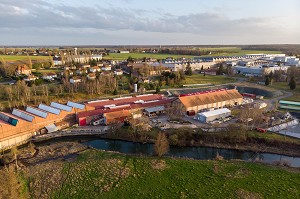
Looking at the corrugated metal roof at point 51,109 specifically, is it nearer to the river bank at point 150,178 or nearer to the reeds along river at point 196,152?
the reeds along river at point 196,152

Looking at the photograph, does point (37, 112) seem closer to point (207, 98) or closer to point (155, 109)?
point (155, 109)

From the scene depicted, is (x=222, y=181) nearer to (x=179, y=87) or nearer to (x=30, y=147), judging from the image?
(x=30, y=147)

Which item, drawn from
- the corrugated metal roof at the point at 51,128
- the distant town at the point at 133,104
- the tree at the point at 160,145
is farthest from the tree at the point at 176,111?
the corrugated metal roof at the point at 51,128

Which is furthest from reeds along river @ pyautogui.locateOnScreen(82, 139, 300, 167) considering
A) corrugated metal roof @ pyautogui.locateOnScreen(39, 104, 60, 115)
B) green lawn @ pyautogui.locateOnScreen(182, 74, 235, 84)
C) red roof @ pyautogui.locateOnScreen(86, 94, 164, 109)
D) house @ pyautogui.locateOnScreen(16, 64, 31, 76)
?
house @ pyautogui.locateOnScreen(16, 64, 31, 76)

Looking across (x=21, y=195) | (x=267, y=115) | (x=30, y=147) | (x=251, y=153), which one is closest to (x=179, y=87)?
(x=267, y=115)

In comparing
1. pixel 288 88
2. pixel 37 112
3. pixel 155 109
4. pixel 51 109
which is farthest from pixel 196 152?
pixel 288 88
